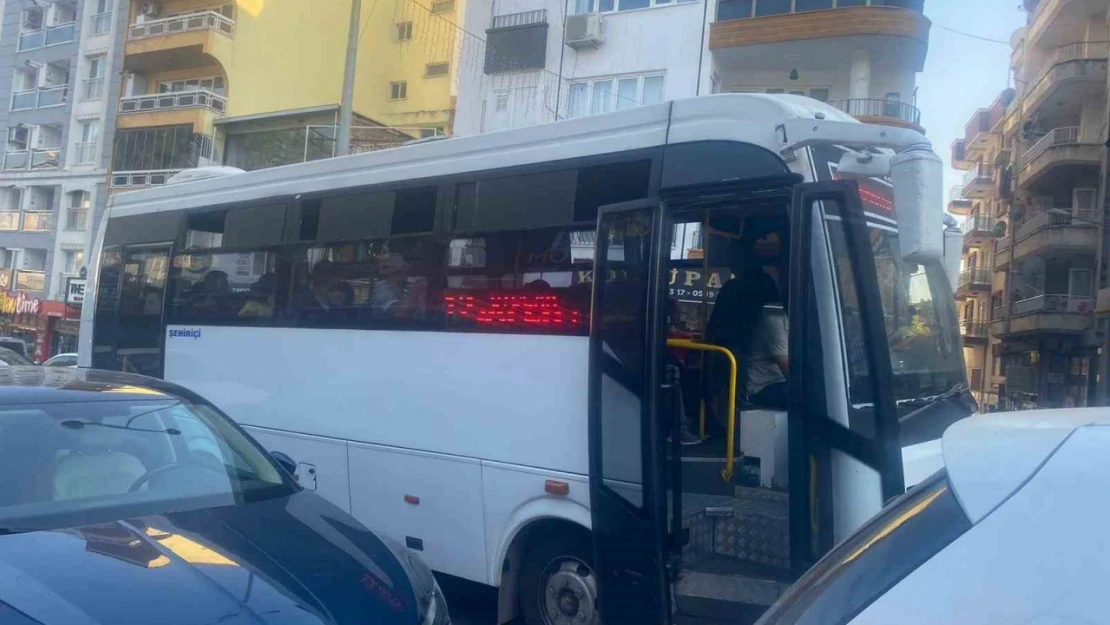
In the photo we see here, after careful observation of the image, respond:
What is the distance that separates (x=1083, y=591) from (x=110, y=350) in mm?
10218

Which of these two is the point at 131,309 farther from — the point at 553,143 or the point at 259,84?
the point at 259,84

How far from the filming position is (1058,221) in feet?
109

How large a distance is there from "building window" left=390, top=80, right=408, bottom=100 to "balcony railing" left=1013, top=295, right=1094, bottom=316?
1135 inches

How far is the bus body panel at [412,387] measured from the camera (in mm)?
5867

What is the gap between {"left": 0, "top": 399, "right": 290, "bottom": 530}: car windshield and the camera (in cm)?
422

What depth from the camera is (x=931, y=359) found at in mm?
5516

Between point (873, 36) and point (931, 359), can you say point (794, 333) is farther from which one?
point (873, 36)

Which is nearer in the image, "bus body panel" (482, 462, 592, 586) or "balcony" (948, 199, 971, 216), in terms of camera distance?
"bus body panel" (482, 462, 592, 586)

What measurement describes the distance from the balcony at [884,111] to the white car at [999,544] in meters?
22.0

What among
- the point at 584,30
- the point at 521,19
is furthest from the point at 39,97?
the point at 584,30

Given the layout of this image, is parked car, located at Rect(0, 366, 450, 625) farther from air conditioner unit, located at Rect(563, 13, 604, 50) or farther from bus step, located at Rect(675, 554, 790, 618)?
air conditioner unit, located at Rect(563, 13, 604, 50)

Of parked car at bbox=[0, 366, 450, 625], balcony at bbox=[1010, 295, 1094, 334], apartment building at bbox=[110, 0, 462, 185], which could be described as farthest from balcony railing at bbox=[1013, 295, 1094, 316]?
parked car at bbox=[0, 366, 450, 625]

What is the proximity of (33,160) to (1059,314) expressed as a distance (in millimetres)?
43628

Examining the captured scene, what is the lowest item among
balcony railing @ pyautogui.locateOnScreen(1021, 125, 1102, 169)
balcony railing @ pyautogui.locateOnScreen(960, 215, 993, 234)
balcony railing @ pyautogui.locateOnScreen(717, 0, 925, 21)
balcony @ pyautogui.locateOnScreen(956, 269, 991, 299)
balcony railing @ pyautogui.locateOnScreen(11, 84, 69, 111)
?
balcony @ pyautogui.locateOnScreen(956, 269, 991, 299)
